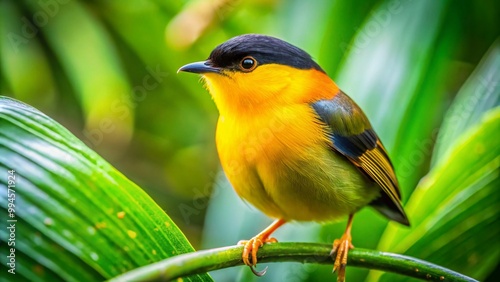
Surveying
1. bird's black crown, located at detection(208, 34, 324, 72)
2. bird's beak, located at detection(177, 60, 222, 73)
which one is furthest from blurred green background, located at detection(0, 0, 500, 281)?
bird's beak, located at detection(177, 60, 222, 73)

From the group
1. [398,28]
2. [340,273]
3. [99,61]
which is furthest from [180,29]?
[340,273]

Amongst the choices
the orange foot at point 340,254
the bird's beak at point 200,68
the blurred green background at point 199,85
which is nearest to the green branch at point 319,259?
the orange foot at point 340,254

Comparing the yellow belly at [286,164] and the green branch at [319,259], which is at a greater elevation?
the yellow belly at [286,164]

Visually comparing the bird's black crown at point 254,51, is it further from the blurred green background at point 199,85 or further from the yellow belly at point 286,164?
the blurred green background at point 199,85

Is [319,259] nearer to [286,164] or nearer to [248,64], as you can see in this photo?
[286,164]

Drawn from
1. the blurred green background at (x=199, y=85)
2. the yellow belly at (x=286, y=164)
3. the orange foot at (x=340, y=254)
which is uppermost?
the blurred green background at (x=199, y=85)

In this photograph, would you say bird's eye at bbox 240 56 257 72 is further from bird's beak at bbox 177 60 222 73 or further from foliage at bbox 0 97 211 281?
foliage at bbox 0 97 211 281
